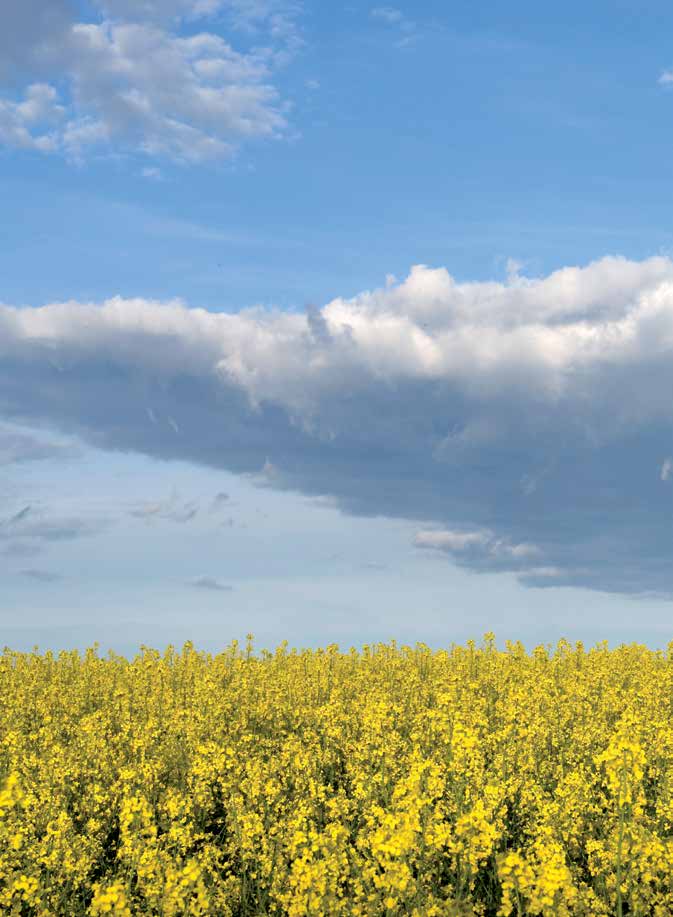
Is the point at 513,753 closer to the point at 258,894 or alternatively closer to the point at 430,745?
the point at 430,745

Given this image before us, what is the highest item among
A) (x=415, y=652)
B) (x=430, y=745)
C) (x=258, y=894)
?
(x=415, y=652)

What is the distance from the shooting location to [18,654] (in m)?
22.4

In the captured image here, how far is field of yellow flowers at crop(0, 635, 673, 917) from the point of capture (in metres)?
8.58

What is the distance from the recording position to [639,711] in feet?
48.1

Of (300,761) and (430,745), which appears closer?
(300,761)

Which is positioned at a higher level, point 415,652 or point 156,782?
point 415,652

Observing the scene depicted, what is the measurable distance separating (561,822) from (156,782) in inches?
224

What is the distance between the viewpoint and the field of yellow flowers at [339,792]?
8.58 m

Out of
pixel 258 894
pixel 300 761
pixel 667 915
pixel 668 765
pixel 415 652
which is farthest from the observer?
pixel 415 652

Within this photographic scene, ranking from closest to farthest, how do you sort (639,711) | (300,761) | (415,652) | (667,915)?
1. (667,915)
2. (300,761)
3. (639,711)
4. (415,652)

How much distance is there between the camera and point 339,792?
439 inches

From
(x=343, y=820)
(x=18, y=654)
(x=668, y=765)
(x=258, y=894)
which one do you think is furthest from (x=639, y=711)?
(x=18, y=654)

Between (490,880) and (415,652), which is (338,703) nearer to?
(490,880)

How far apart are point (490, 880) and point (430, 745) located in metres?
2.72
